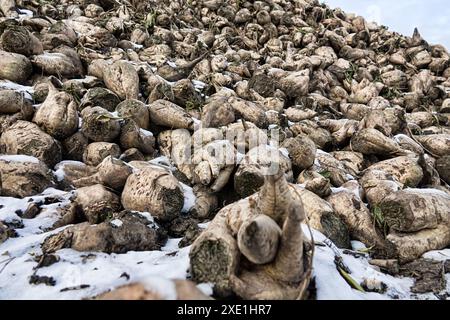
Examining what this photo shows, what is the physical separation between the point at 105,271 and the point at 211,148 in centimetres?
210

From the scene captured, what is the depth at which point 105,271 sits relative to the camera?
8.13 ft

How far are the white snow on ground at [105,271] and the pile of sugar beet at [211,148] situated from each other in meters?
0.15

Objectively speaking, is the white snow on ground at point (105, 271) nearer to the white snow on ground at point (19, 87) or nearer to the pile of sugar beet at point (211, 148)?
the pile of sugar beet at point (211, 148)

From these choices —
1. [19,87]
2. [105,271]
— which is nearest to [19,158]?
[19,87]

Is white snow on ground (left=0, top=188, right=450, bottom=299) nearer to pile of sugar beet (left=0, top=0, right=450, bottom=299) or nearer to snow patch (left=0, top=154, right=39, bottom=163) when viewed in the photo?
pile of sugar beet (left=0, top=0, right=450, bottom=299)

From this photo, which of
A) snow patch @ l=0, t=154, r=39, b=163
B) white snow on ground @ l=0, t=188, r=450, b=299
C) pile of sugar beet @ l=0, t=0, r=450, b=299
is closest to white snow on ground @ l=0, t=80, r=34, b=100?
pile of sugar beet @ l=0, t=0, r=450, b=299

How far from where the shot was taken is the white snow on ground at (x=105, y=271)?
2.29 metres

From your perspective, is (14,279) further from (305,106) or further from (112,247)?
(305,106)

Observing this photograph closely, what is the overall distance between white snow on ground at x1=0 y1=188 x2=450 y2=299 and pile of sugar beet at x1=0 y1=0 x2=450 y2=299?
0.15 meters

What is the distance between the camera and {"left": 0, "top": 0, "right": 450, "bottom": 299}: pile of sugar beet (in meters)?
2.38

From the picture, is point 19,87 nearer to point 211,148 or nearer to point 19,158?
point 19,158

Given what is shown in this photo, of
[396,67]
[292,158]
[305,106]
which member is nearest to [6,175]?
[292,158]

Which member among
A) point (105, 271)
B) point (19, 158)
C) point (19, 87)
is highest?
point (19, 87)

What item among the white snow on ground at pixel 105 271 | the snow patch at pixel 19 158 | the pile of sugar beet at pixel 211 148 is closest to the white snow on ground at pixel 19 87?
the pile of sugar beet at pixel 211 148
